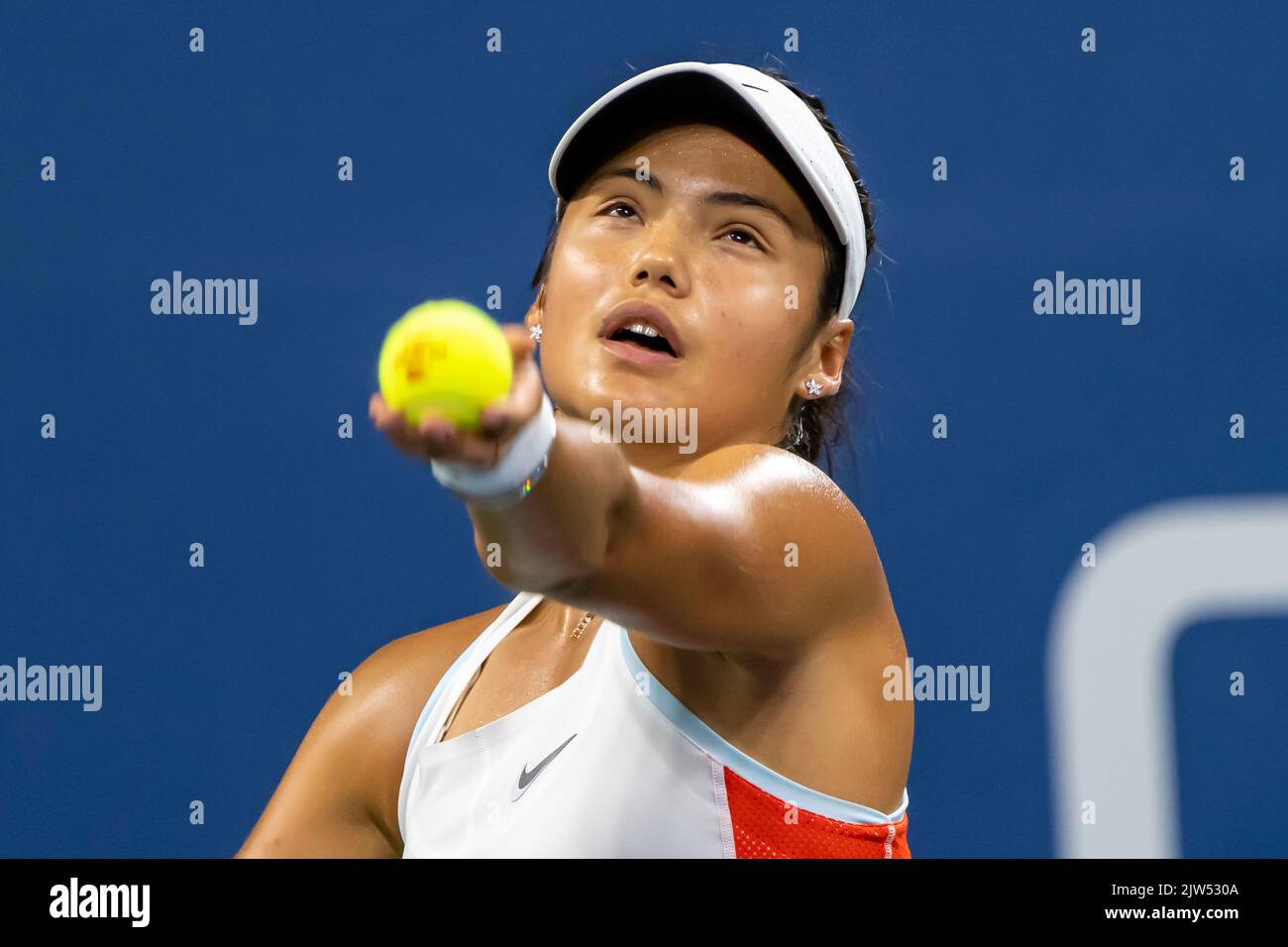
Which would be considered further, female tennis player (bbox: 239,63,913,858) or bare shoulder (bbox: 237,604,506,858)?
bare shoulder (bbox: 237,604,506,858)

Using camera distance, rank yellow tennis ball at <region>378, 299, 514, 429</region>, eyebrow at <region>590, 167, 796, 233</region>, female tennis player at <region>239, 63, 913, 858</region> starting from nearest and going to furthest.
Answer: yellow tennis ball at <region>378, 299, 514, 429</region>
female tennis player at <region>239, 63, 913, 858</region>
eyebrow at <region>590, 167, 796, 233</region>

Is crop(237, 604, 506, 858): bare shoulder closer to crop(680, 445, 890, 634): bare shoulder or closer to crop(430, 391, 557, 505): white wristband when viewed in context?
crop(680, 445, 890, 634): bare shoulder

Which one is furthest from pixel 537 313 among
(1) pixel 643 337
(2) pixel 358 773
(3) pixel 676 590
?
(3) pixel 676 590

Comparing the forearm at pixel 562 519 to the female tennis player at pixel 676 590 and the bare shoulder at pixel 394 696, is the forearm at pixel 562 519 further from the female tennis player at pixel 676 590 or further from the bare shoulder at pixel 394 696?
the bare shoulder at pixel 394 696

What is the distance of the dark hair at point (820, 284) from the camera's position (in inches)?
33.9

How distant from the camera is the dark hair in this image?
86 centimetres

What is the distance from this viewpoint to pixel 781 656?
2.24ft

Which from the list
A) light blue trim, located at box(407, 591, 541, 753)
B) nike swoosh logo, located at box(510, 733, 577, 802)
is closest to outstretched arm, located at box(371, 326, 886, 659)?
nike swoosh logo, located at box(510, 733, 577, 802)

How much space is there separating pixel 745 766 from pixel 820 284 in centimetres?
31

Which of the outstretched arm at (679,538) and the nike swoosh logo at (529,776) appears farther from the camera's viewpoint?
the nike swoosh logo at (529,776)

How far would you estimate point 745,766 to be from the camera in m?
0.71

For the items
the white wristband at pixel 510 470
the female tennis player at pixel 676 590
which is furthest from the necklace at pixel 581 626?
the white wristband at pixel 510 470

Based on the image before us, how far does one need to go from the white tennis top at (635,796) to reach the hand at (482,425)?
11.3 inches
